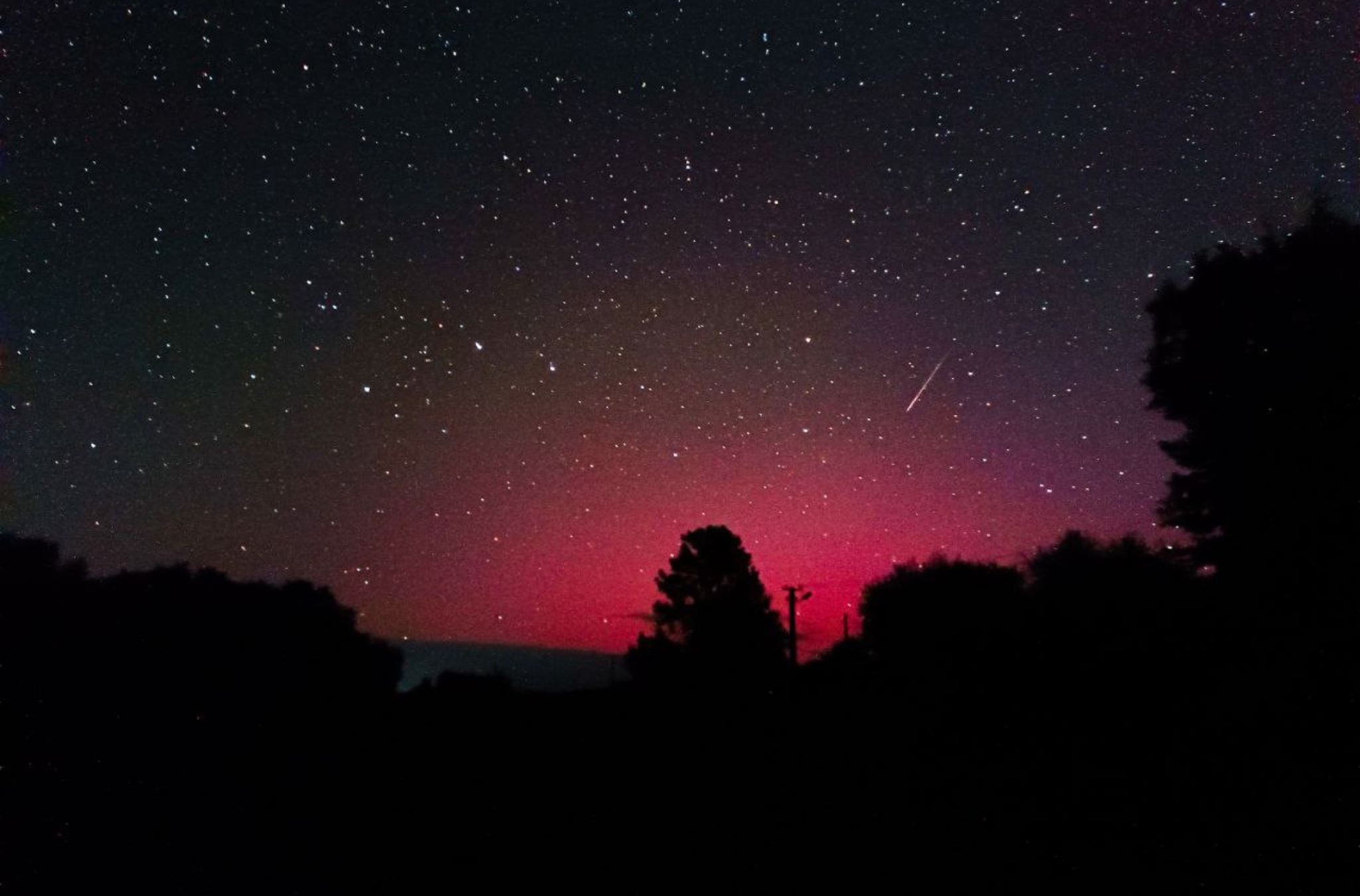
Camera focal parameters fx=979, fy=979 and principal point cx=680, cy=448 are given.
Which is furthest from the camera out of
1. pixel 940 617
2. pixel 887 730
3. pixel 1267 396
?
pixel 940 617

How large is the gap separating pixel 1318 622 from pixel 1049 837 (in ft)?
17.3

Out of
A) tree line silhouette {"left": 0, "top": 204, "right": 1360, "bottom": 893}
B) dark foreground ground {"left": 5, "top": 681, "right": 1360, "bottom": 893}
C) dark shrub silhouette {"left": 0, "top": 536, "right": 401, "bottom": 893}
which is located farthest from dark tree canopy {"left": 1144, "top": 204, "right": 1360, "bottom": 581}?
dark shrub silhouette {"left": 0, "top": 536, "right": 401, "bottom": 893}

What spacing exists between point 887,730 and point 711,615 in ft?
68.5

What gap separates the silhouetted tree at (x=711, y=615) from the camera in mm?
32750

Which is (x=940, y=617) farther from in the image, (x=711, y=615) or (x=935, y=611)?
(x=711, y=615)

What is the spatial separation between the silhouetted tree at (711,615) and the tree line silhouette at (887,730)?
538 inches

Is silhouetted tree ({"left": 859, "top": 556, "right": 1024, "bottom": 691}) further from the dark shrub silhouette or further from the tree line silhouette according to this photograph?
the dark shrub silhouette

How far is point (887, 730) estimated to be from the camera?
43.7ft

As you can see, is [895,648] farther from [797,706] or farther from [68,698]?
[68,698]

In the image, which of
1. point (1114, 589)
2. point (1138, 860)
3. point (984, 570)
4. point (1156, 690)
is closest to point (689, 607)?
point (984, 570)

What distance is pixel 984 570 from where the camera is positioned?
19141mm

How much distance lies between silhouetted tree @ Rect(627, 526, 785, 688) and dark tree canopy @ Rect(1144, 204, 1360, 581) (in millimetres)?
16377

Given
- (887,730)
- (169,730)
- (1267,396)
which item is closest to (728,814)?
(887,730)

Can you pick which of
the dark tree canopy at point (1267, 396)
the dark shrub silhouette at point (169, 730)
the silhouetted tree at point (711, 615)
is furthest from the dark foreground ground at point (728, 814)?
the silhouetted tree at point (711, 615)
